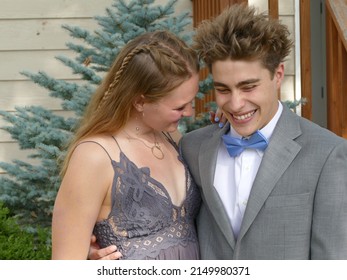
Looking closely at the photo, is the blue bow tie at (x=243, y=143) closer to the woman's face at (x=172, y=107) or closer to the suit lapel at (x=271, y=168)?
the suit lapel at (x=271, y=168)

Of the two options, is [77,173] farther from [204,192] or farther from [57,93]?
[57,93]

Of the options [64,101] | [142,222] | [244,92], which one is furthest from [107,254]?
[64,101]

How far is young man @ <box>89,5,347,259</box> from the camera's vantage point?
8.66 feet

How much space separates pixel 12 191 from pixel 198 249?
2.49 m

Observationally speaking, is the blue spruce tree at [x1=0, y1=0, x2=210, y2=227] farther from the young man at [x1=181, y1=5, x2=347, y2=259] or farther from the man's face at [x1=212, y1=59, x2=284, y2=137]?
the man's face at [x1=212, y1=59, x2=284, y2=137]

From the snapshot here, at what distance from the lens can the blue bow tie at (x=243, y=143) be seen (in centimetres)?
280

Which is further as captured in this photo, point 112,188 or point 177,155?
point 177,155

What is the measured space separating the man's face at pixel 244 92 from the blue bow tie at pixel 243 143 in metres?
0.03

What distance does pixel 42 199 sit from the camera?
5.00 metres

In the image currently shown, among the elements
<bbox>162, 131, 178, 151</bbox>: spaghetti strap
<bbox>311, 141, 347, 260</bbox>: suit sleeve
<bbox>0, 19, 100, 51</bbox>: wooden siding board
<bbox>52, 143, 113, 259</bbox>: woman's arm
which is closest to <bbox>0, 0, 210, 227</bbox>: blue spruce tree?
<bbox>0, 19, 100, 51</bbox>: wooden siding board

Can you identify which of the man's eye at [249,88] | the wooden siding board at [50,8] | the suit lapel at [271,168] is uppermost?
the wooden siding board at [50,8]

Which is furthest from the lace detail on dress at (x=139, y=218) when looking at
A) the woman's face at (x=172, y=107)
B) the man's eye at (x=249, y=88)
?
the man's eye at (x=249, y=88)

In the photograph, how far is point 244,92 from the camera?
2.71 metres

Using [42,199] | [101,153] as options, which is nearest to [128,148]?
[101,153]
